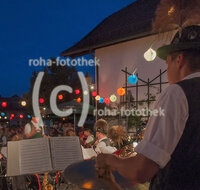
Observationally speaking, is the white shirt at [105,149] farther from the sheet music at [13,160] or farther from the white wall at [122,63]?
the white wall at [122,63]

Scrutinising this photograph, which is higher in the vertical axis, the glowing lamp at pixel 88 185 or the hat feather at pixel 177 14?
the hat feather at pixel 177 14

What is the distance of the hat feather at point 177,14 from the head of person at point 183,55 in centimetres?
26

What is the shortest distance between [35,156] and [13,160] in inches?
10.6

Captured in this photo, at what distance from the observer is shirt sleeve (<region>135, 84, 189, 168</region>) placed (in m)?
1.02

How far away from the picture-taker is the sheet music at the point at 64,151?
10.0 feet

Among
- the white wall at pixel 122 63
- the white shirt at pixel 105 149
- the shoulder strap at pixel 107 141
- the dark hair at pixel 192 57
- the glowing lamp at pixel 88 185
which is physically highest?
the white wall at pixel 122 63

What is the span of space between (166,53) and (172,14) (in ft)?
1.57

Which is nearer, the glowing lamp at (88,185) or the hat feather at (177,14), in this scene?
the glowing lamp at (88,185)

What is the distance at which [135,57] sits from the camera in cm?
963

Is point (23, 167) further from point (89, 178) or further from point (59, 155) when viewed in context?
point (89, 178)

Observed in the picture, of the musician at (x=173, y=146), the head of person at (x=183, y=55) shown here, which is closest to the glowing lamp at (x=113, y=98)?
the head of person at (x=183, y=55)

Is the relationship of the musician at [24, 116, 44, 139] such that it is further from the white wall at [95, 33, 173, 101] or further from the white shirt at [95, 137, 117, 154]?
the white wall at [95, 33, 173, 101]

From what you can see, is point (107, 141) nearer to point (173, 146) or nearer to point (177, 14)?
point (177, 14)

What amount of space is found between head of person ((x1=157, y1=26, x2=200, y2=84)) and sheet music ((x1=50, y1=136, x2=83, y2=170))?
2086 mm
